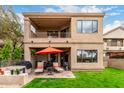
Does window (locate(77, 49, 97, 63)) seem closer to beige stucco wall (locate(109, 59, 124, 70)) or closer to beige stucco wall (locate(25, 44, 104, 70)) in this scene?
beige stucco wall (locate(25, 44, 104, 70))

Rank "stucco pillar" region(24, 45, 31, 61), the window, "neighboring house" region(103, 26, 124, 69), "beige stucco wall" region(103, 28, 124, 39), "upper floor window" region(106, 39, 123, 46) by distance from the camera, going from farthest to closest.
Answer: "beige stucco wall" region(103, 28, 124, 39), "upper floor window" region(106, 39, 123, 46), "neighboring house" region(103, 26, 124, 69), the window, "stucco pillar" region(24, 45, 31, 61)

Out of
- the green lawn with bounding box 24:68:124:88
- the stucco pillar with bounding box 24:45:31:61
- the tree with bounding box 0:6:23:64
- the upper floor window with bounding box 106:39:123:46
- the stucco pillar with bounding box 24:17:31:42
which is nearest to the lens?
the green lawn with bounding box 24:68:124:88

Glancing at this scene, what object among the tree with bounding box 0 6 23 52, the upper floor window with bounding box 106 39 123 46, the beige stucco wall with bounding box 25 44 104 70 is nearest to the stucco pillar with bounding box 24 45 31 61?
the beige stucco wall with bounding box 25 44 104 70

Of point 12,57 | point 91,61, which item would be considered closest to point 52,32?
point 12,57

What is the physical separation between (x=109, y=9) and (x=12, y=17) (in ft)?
131

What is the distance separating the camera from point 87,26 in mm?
25500

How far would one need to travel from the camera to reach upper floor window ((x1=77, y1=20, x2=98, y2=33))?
25.4m

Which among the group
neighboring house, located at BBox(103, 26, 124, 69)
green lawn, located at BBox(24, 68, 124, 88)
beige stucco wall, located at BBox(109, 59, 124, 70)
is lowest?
green lawn, located at BBox(24, 68, 124, 88)

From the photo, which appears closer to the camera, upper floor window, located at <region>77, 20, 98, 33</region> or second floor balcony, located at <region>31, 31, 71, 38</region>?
upper floor window, located at <region>77, 20, 98, 33</region>

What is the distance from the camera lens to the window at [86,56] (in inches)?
998

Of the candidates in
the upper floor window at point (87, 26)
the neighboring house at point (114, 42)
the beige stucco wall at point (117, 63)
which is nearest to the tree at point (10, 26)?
the upper floor window at point (87, 26)

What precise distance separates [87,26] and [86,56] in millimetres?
3292

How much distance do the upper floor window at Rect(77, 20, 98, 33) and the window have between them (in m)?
2.21

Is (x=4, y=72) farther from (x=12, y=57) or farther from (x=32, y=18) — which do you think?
(x=12, y=57)
